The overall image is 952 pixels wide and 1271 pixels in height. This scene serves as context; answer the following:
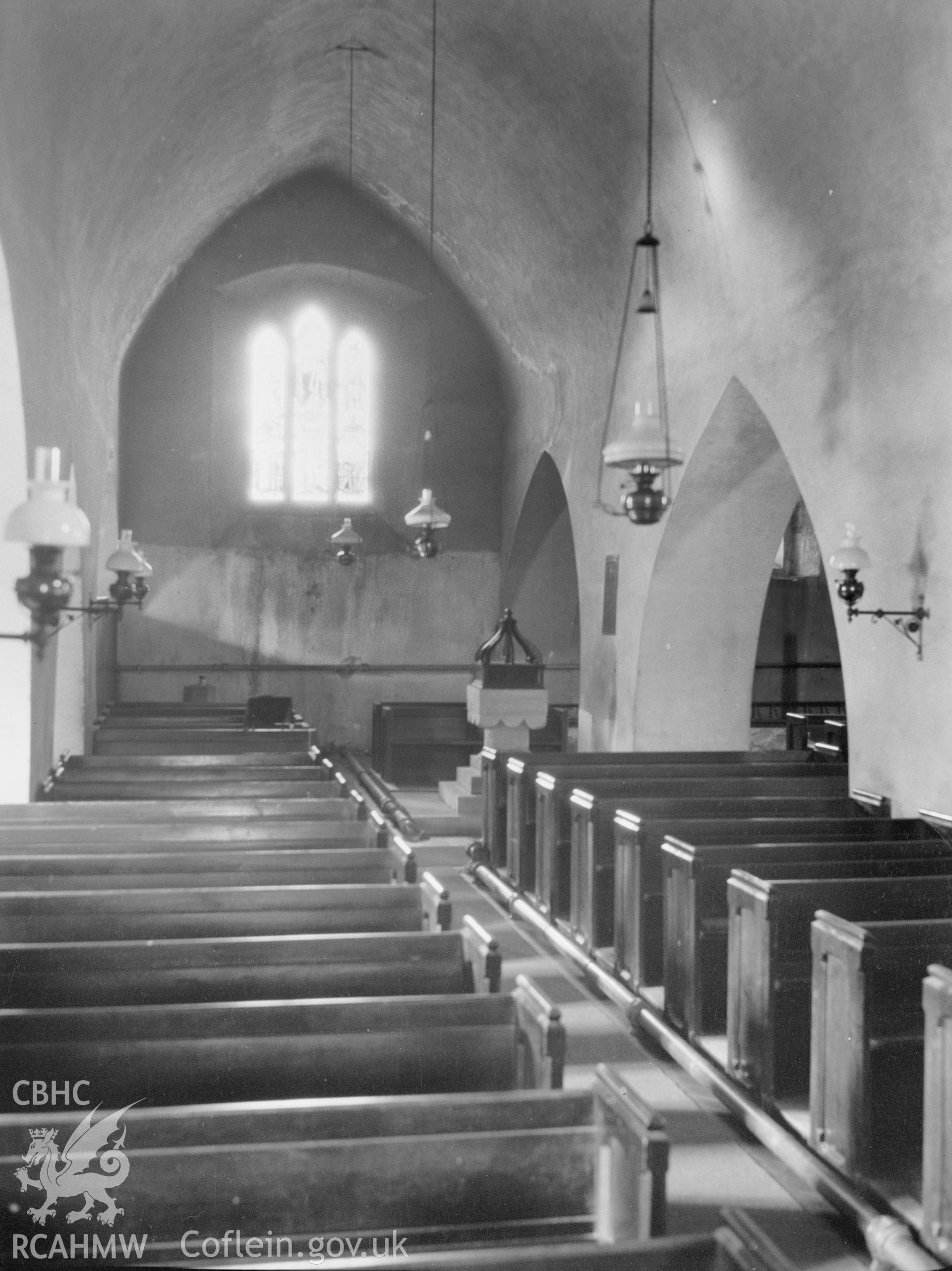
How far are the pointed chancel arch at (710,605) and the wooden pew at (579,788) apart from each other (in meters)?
2.78

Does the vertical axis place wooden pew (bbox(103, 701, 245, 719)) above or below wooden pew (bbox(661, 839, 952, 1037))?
above

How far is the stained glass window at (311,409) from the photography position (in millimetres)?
14797

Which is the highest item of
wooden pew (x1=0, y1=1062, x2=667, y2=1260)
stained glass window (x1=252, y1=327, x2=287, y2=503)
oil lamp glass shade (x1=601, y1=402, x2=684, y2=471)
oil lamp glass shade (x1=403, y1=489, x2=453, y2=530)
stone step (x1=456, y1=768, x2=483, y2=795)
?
stained glass window (x1=252, y1=327, x2=287, y2=503)

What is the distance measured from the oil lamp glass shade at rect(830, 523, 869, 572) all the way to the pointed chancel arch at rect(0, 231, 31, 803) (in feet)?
14.5

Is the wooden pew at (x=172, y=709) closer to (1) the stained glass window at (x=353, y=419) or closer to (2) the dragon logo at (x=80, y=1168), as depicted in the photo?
(1) the stained glass window at (x=353, y=419)

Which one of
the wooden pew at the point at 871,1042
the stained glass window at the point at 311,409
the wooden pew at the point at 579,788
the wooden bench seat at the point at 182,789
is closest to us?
the wooden pew at the point at 871,1042

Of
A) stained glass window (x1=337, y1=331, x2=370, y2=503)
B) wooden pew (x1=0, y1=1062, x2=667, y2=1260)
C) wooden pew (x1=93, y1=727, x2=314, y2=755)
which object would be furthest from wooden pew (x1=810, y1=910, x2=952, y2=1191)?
stained glass window (x1=337, y1=331, x2=370, y2=503)

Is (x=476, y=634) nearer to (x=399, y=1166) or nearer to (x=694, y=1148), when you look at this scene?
(x=694, y=1148)

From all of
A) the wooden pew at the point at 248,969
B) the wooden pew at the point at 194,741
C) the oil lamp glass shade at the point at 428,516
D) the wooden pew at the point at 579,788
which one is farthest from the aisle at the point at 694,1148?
the wooden pew at the point at 194,741

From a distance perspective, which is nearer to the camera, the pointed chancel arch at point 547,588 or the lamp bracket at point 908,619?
the lamp bracket at point 908,619

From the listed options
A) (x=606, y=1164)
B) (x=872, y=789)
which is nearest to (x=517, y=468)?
(x=872, y=789)

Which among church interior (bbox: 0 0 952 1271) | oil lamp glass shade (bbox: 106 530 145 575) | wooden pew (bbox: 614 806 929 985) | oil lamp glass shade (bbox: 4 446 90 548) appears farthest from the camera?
Answer: oil lamp glass shade (bbox: 106 530 145 575)

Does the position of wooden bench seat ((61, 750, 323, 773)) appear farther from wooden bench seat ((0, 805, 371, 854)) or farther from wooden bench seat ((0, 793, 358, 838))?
wooden bench seat ((0, 805, 371, 854))

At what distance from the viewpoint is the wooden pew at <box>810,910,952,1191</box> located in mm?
3520
